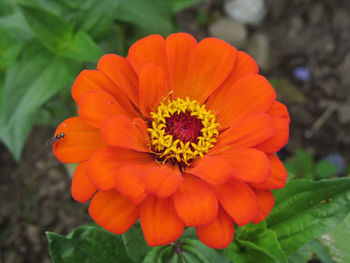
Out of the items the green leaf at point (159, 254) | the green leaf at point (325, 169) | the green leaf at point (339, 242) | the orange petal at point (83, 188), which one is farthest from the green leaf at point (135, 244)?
the green leaf at point (325, 169)

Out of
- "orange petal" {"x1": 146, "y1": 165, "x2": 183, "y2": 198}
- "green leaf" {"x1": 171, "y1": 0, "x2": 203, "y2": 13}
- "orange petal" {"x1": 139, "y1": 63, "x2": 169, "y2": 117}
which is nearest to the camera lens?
"orange petal" {"x1": 146, "y1": 165, "x2": 183, "y2": 198}

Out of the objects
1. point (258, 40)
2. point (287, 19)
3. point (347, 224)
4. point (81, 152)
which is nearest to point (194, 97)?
point (81, 152)

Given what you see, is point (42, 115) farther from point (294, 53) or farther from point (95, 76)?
point (294, 53)

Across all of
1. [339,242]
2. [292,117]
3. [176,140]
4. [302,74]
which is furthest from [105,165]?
[302,74]

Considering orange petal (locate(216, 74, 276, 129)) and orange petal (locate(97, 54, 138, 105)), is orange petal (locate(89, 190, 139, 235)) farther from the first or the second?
orange petal (locate(216, 74, 276, 129))

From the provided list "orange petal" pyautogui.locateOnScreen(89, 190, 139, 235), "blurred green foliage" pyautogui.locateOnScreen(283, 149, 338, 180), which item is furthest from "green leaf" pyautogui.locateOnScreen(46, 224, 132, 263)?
"blurred green foliage" pyautogui.locateOnScreen(283, 149, 338, 180)

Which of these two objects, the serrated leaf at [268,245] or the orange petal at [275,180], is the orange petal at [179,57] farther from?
the serrated leaf at [268,245]
